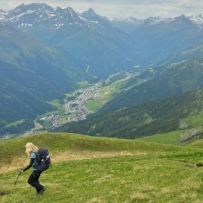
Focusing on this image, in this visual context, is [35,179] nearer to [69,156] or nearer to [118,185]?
[118,185]

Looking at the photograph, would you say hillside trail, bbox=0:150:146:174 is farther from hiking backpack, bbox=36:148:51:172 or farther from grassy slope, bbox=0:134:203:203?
hiking backpack, bbox=36:148:51:172

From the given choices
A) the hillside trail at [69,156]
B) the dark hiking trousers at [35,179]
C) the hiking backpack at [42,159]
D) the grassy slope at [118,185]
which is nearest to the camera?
the grassy slope at [118,185]

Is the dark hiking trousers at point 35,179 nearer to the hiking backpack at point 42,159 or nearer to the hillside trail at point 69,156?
the hiking backpack at point 42,159

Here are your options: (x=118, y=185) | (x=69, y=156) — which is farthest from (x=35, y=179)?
(x=69, y=156)

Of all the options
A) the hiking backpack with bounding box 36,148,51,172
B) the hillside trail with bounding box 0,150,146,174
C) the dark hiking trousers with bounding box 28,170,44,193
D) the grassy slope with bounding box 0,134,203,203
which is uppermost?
the hiking backpack with bounding box 36,148,51,172

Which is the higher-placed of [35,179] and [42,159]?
[42,159]

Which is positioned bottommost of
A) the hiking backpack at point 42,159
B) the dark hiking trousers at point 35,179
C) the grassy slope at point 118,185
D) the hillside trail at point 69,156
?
the hillside trail at point 69,156

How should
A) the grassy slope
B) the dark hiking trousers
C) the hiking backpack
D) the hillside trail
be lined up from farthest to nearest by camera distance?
the hillside trail < the dark hiking trousers < the hiking backpack < the grassy slope

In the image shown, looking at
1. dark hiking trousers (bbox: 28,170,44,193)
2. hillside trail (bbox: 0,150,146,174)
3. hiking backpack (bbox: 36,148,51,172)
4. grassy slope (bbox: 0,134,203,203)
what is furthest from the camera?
hillside trail (bbox: 0,150,146,174)

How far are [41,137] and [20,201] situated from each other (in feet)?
200

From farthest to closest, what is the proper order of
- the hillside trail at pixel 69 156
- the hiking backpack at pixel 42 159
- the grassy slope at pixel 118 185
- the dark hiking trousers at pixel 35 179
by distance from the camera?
the hillside trail at pixel 69 156 < the dark hiking trousers at pixel 35 179 < the hiking backpack at pixel 42 159 < the grassy slope at pixel 118 185

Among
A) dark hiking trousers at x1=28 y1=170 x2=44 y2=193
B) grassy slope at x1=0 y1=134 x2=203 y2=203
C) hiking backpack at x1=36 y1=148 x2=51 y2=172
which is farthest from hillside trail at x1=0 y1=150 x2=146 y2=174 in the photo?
hiking backpack at x1=36 y1=148 x2=51 y2=172

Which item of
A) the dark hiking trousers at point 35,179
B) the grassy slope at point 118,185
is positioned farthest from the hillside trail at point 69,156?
the dark hiking trousers at point 35,179

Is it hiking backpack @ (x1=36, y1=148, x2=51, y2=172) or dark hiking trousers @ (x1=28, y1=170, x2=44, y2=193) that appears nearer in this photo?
hiking backpack @ (x1=36, y1=148, x2=51, y2=172)
